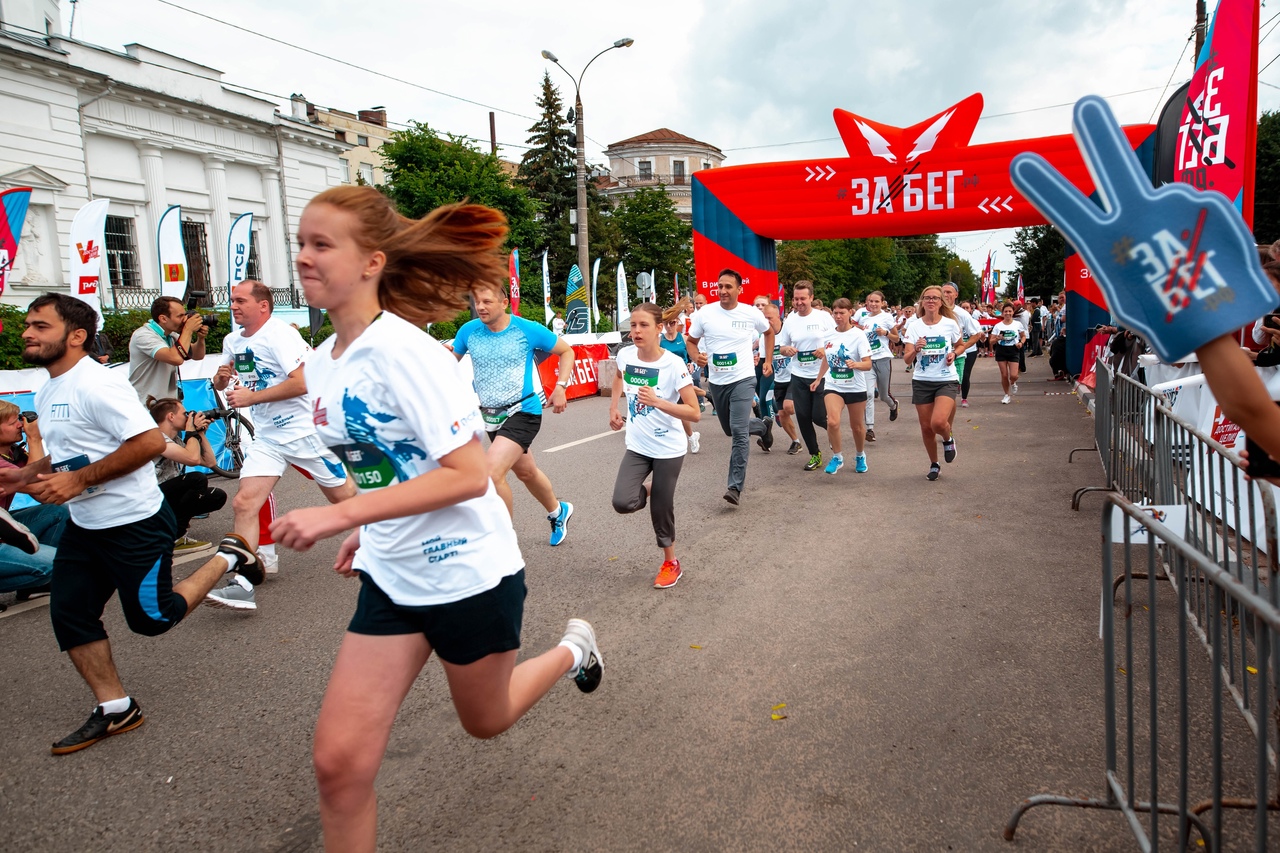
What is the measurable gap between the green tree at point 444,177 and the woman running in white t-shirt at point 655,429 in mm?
37323

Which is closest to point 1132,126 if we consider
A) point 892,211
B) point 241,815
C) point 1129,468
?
point 892,211

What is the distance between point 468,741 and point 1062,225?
2847 mm

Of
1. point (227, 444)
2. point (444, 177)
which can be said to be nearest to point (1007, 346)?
point (227, 444)

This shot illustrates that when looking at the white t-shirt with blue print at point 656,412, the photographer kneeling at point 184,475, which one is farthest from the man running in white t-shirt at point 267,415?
the white t-shirt with blue print at point 656,412

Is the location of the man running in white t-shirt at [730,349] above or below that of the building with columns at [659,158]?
below

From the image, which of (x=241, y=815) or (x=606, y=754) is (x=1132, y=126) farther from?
(x=241, y=815)

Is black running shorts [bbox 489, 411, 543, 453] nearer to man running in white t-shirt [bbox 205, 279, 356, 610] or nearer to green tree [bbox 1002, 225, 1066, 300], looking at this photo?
man running in white t-shirt [bbox 205, 279, 356, 610]

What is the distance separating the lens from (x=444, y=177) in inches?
1670

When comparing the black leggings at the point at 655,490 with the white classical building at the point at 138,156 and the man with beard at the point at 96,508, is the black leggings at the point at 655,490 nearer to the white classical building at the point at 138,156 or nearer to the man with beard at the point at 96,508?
the man with beard at the point at 96,508

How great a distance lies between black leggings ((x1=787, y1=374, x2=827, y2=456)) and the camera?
30.9 ft

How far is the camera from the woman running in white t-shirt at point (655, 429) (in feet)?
18.3

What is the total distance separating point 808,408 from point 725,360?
5.31 ft

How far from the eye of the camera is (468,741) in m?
3.49

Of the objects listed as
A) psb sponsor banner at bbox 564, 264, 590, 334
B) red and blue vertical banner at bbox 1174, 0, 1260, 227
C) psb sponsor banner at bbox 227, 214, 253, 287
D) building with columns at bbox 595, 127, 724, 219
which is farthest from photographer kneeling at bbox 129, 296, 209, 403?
building with columns at bbox 595, 127, 724, 219
